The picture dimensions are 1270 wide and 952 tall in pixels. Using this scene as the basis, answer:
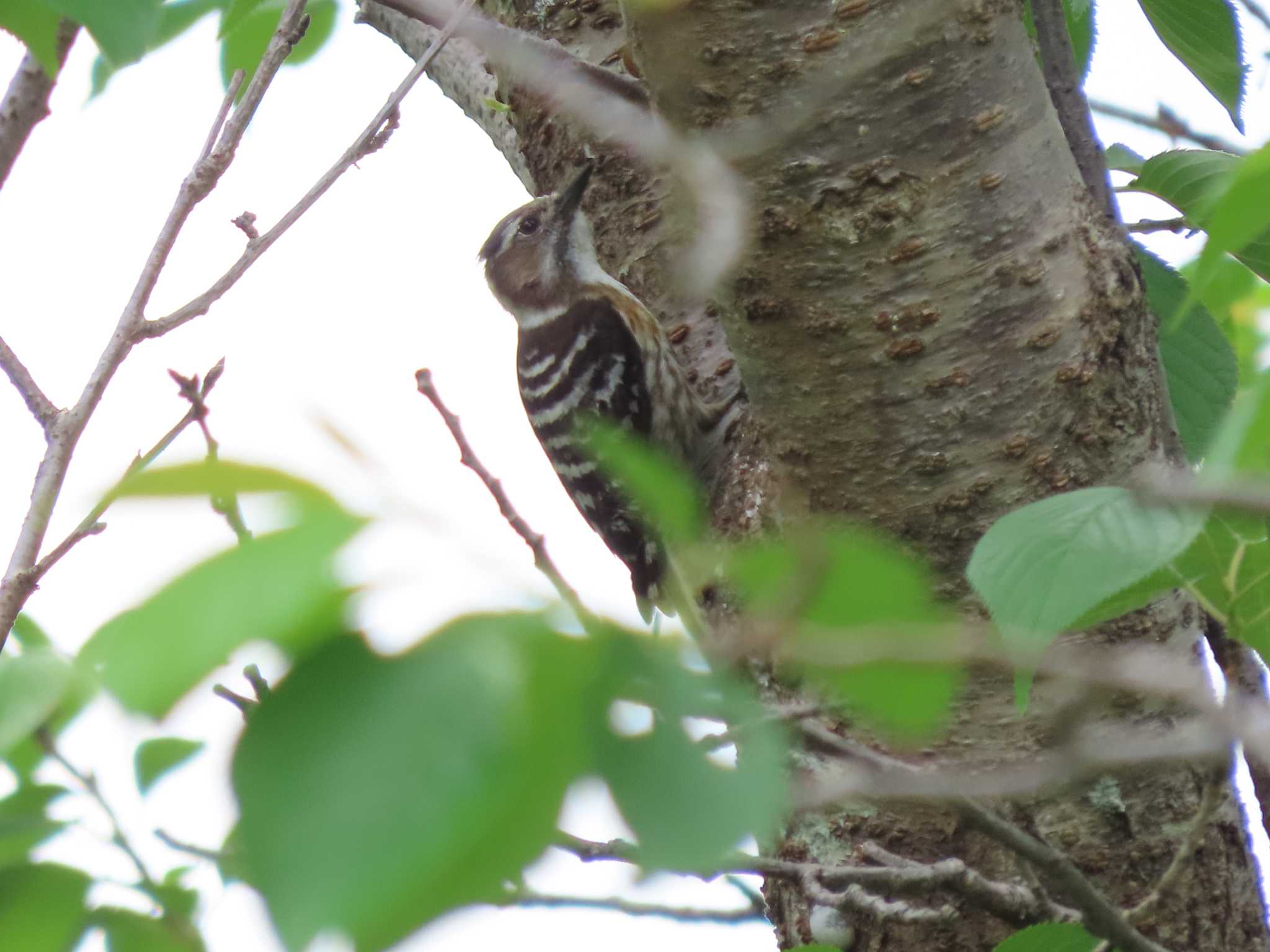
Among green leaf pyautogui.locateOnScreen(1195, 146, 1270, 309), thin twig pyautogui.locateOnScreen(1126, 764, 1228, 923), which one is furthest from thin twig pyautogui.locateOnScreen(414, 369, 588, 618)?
thin twig pyautogui.locateOnScreen(1126, 764, 1228, 923)

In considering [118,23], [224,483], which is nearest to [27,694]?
[224,483]

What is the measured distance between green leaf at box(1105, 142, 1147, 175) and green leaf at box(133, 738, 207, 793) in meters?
1.85

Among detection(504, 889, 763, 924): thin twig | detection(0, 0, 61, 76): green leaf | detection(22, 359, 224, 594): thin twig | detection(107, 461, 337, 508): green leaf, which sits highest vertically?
detection(0, 0, 61, 76): green leaf

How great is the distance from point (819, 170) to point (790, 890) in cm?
122

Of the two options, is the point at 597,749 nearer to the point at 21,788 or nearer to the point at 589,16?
the point at 21,788

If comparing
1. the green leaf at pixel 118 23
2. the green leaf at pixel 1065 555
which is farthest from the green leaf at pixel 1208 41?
the green leaf at pixel 118 23

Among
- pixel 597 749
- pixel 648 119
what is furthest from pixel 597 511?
pixel 597 749

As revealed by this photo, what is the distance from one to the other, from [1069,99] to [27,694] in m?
1.72

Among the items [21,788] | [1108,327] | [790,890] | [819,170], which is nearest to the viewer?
[21,788]

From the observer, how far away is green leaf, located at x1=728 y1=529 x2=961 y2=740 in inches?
27.9

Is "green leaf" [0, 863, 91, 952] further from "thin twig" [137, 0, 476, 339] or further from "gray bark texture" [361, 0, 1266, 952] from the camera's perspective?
"thin twig" [137, 0, 476, 339]

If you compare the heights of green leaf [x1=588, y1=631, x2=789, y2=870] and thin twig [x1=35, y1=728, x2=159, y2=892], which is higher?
thin twig [x1=35, y1=728, x2=159, y2=892]

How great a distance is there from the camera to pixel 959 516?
5.88 ft

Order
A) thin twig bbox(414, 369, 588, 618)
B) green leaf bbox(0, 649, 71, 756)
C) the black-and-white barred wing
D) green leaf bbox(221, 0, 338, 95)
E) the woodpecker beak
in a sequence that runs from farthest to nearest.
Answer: the black-and-white barred wing, the woodpecker beak, green leaf bbox(221, 0, 338, 95), green leaf bbox(0, 649, 71, 756), thin twig bbox(414, 369, 588, 618)
